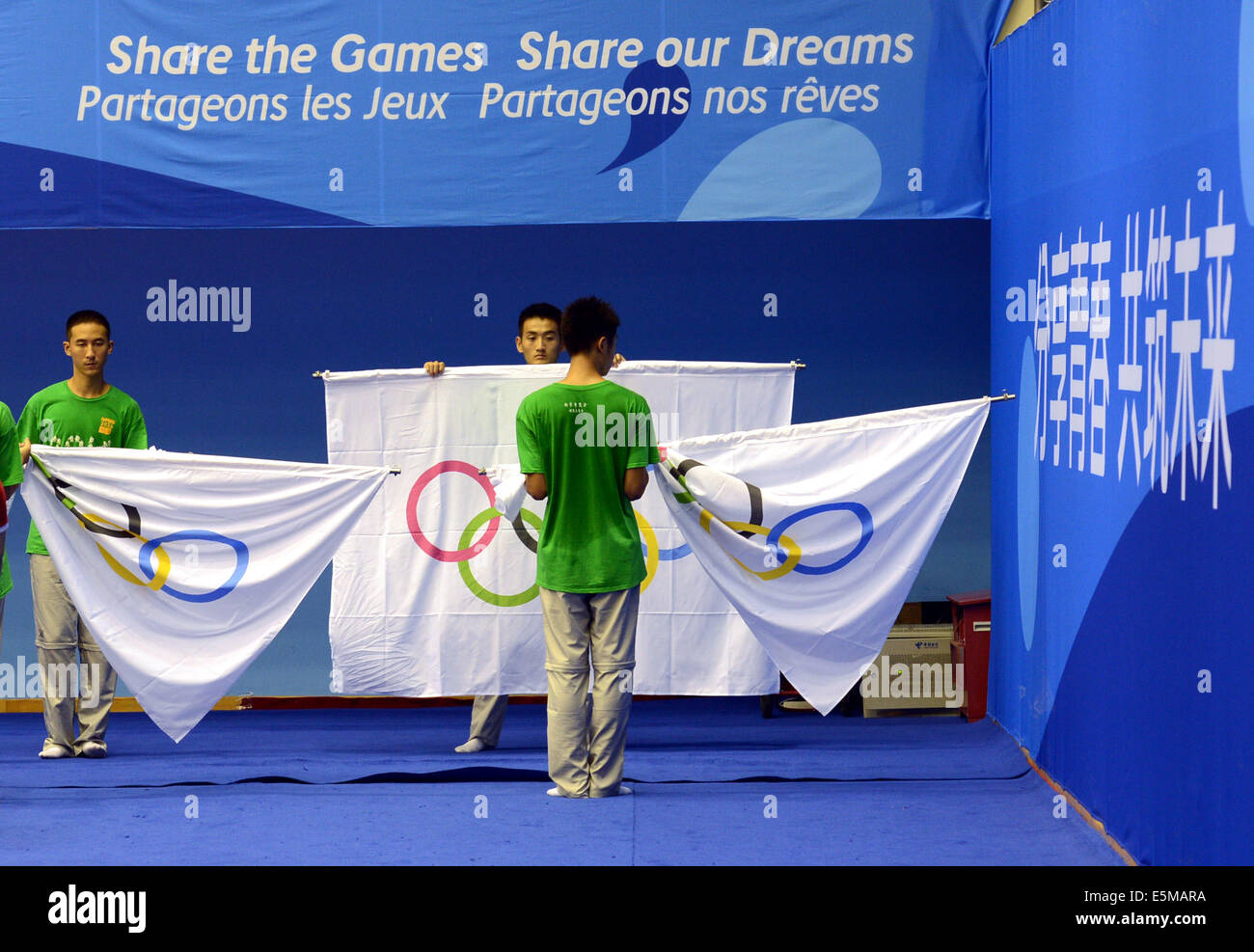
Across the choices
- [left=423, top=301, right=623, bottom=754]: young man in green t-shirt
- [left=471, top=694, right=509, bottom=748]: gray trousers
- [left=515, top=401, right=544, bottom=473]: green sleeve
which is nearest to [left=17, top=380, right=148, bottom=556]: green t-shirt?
[left=423, top=301, right=623, bottom=754]: young man in green t-shirt

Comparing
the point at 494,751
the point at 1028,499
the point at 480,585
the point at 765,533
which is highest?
the point at 1028,499

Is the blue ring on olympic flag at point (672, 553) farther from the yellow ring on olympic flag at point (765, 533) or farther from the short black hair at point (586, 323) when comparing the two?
the short black hair at point (586, 323)

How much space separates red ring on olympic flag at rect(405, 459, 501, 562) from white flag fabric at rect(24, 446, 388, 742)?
0.43 m

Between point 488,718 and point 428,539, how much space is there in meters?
0.75

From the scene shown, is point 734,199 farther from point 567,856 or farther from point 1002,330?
point 567,856

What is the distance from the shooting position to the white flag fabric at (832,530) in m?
5.32

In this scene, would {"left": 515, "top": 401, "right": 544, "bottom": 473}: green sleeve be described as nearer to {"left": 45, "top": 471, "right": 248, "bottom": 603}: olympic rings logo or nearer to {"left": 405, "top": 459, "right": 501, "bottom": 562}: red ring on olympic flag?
{"left": 405, "top": 459, "right": 501, "bottom": 562}: red ring on olympic flag

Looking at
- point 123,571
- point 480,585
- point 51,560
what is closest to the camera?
point 123,571

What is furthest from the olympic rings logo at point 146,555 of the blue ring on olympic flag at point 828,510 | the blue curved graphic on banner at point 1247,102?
the blue curved graphic on banner at point 1247,102

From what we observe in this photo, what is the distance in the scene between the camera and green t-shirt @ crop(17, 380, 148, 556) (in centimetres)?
589

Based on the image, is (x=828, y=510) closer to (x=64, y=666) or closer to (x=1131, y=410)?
(x=1131, y=410)

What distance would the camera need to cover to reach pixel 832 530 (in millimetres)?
5383

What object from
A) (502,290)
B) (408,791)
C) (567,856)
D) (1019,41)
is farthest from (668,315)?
(567,856)

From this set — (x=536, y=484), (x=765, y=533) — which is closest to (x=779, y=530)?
(x=765, y=533)
